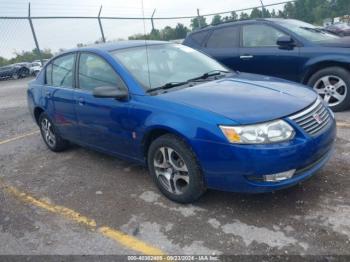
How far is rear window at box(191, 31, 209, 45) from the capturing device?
318 inches

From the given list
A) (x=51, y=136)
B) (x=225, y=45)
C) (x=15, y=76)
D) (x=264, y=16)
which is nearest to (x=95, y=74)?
(x=51, y=136)

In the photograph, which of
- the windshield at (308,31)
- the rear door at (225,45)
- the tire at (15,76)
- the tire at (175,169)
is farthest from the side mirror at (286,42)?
the tire at (15,76)

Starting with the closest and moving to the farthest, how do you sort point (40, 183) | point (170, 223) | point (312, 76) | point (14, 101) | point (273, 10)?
point (170, 223), point (40, 183), point (312, 76), point (14, 101), point (273, 10)

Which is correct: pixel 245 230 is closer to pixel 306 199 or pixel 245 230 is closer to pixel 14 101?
pixel 306 199

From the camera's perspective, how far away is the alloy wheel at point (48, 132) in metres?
5.93

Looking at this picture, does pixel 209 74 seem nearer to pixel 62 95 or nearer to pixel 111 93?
pixel 111 93

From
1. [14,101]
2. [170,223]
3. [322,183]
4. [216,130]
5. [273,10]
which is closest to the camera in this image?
[216,130]

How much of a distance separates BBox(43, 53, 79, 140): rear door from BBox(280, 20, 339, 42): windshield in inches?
152

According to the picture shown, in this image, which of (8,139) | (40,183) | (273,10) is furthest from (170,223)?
(273,10)

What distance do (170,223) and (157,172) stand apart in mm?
603

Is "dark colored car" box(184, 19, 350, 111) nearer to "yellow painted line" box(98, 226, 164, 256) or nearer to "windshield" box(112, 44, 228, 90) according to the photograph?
"windshield" box(112, 44, 228, 90)

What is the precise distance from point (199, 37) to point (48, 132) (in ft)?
12.2

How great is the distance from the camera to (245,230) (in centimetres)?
333

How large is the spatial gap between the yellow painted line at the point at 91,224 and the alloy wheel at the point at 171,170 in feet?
2.25
